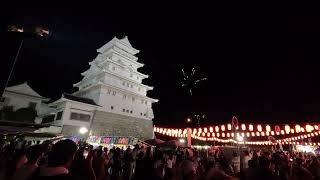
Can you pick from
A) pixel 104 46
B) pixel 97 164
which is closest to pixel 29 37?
pixel 97 164

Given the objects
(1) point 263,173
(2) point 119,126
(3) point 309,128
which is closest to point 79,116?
(2) point 119,126

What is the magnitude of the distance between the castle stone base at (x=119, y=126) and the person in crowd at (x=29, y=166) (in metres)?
25.7

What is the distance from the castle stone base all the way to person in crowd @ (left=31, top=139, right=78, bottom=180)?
2829cm

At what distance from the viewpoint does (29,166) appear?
3807 mm

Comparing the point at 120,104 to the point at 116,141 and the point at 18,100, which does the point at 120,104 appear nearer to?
the point at 116,141

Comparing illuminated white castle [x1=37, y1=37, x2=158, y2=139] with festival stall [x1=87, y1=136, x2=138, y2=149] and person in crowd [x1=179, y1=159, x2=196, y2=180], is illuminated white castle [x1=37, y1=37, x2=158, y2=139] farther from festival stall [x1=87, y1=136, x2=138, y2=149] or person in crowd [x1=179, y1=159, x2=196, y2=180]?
person in crowd [x1=179, y1=159, x2=196, y2=180]

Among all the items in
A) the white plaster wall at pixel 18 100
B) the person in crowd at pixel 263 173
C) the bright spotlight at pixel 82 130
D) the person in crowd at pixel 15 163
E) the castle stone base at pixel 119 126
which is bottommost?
the person in crowd at pixel 15 163

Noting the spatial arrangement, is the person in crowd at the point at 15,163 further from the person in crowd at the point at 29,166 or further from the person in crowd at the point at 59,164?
the person in crowd at the point at 59,164

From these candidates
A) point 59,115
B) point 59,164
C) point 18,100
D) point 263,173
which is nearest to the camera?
point 59,164

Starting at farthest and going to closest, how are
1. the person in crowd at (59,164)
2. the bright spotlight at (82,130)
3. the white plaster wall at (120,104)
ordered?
the white plaster wall at (120,104), the bright spotlight at (82,130), the person in crowd at (59,164)

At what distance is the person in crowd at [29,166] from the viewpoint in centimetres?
357

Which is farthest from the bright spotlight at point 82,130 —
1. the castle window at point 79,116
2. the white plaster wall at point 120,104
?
the white plaster wall at point 120,104

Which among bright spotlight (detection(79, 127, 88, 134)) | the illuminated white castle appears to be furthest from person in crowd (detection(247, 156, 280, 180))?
the illuminated white castle

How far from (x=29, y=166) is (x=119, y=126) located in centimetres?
2893
